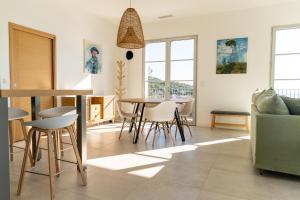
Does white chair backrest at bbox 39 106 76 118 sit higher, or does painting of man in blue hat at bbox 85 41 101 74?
painting of man in blue hat at bbox 85 41 101 74

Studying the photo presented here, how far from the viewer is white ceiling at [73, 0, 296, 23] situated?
4434 mm

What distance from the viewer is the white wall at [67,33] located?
11.4 feet

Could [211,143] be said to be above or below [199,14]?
below

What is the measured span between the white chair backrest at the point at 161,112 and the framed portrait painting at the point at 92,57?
250 centimetres

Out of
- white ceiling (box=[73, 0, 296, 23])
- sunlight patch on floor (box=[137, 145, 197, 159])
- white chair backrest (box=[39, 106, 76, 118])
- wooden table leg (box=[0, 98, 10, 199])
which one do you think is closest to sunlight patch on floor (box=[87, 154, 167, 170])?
sunlight patch on floor (box=[137, 145, 197, 159])

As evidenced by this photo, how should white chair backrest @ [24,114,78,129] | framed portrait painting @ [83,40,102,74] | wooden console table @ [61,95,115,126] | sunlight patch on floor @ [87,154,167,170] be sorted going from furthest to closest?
1. framed portrait painting @ [83,40,102,74]
2. wooden console table @ [61,95,115,126]
3. sunlight patch on floor @ [87,154,167,170]
4. white chair backrest @ [24,114,78,129]

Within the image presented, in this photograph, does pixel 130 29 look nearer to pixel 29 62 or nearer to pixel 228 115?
pixel 29 62

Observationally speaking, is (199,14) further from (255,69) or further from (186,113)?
(186,113)

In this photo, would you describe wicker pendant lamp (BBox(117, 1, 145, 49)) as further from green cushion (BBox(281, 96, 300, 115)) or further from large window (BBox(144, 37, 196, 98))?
large window (BBox(144, 37, 196, 98))

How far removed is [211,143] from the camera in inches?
143

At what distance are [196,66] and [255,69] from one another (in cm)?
138

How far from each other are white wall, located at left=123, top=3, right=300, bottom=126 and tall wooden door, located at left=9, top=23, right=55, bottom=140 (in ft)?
9.48

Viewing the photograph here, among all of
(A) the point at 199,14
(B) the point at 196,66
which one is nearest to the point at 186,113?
(B) the point at 196,66

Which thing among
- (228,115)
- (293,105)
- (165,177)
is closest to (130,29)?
(165,177)
